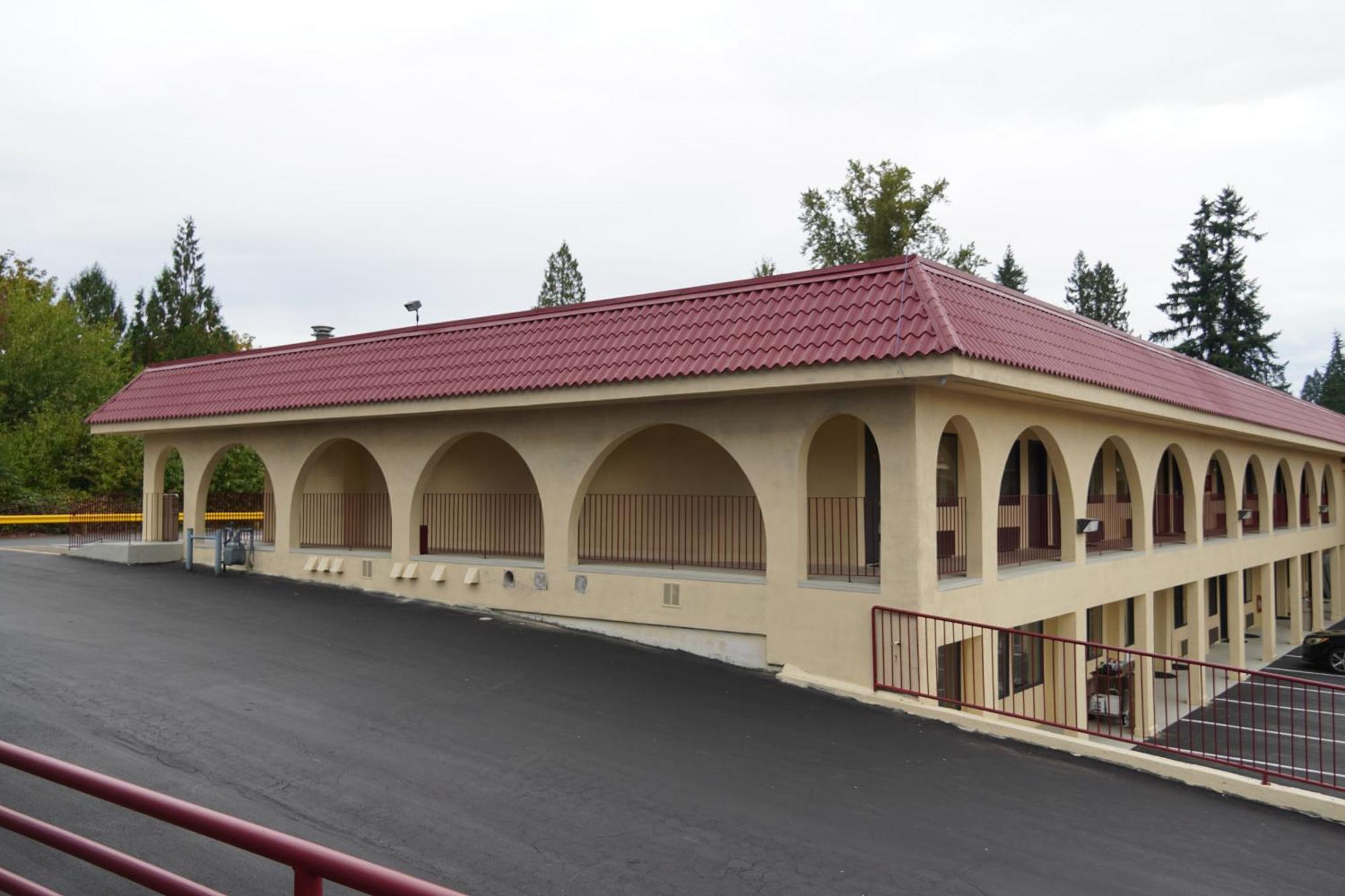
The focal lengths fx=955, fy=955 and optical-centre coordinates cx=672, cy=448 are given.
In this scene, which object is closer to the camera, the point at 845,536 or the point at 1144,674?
the point at 845,536

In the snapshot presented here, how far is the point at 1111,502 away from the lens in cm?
2041

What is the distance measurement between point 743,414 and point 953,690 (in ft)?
14.3

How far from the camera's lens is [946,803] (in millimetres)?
7785

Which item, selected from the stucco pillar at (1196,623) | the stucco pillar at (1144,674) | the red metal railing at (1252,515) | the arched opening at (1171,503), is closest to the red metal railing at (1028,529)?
the stucco pillar at (1144,674)

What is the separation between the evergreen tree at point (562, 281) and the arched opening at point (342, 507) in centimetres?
4054

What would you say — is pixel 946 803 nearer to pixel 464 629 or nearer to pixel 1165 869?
pixel 1165 869

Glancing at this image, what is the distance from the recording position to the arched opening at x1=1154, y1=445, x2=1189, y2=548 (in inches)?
815

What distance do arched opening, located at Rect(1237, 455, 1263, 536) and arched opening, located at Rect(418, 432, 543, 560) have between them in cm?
1711

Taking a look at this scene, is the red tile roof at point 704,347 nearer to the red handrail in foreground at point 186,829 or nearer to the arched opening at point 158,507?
the arched opening at point 158,507

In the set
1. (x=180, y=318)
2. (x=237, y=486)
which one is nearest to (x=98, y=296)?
(x=180, y=318)

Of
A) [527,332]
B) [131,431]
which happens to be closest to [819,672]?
[527,332]

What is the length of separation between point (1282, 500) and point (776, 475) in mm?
28021

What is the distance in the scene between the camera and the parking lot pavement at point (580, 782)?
6258mm

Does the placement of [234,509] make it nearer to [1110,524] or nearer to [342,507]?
[342,507]
